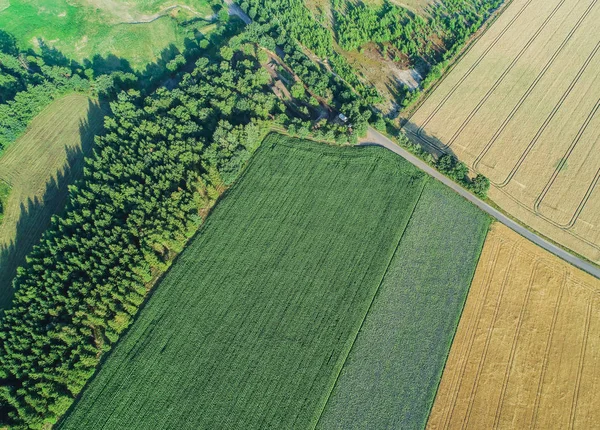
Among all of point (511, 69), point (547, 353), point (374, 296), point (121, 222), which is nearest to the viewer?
point (547, 353)

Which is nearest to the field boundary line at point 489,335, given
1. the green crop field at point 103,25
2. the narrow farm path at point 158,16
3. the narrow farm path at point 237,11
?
the narrow farm path at point 237,11

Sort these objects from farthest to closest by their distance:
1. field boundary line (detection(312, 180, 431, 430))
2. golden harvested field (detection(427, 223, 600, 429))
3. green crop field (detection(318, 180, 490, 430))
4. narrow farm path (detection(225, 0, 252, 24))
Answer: narrow farm path (detection(225, 0, 252, 24)) < golden harvested field (detection(427, 223, 600, 429)) < green crop field (detection(318, 180, 490, 430)) < field boundary line (detection(312, 180, 431, 430))

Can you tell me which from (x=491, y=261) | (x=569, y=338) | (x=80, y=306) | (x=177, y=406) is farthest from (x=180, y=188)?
(x=569, y=338)

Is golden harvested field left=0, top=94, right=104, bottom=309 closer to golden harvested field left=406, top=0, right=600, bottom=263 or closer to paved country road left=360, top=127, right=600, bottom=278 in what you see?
paved country road left=360, top=127, right=600, bottom=278

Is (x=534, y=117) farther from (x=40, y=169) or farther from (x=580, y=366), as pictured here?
(x=40, y=169)

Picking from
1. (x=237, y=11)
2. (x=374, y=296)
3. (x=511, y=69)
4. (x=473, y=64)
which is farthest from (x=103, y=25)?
(x=511, y=69)

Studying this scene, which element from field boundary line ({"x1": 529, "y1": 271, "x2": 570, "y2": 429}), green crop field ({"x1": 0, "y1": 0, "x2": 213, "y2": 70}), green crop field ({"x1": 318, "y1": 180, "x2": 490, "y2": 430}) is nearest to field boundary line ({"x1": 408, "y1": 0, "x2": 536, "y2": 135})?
green crop field ({"x1": 318, "y1": 180, "x2": 490, "y2": 430})
